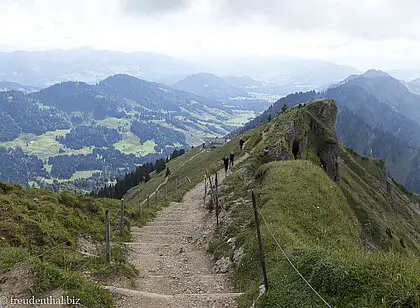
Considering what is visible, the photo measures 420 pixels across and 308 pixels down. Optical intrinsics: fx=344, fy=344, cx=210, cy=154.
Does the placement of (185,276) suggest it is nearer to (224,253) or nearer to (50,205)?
(224,253)

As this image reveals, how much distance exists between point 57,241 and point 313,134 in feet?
207

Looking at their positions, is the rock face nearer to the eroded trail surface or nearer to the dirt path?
the eroded trail surface

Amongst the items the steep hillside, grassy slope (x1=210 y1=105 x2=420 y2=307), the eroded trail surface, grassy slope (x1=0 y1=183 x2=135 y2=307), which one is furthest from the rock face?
grassy slope (x1=0 y1=183 x2=135 y2=307)

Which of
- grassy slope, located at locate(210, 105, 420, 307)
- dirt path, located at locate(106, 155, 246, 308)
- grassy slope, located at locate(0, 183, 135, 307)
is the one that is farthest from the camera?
dirt path, located at locate(106, 155, 246, 308)

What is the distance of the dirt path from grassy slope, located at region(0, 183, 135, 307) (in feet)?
3.35

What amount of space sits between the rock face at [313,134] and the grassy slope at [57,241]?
37887mm

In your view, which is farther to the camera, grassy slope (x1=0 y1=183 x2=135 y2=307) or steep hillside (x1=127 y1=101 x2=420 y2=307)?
grassy slope (x1=0 y1=183 x2=135 y2=307)

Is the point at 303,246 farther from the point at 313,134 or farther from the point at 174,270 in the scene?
the point at 313,134

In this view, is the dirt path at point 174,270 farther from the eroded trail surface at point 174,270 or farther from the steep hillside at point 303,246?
the steep hillside at point 303,246

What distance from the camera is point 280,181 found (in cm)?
2856

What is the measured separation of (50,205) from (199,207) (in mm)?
17650

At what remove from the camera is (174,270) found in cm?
1842

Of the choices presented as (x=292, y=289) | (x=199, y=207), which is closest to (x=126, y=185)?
(x=199, y=207)

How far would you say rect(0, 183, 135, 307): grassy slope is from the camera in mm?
12016
